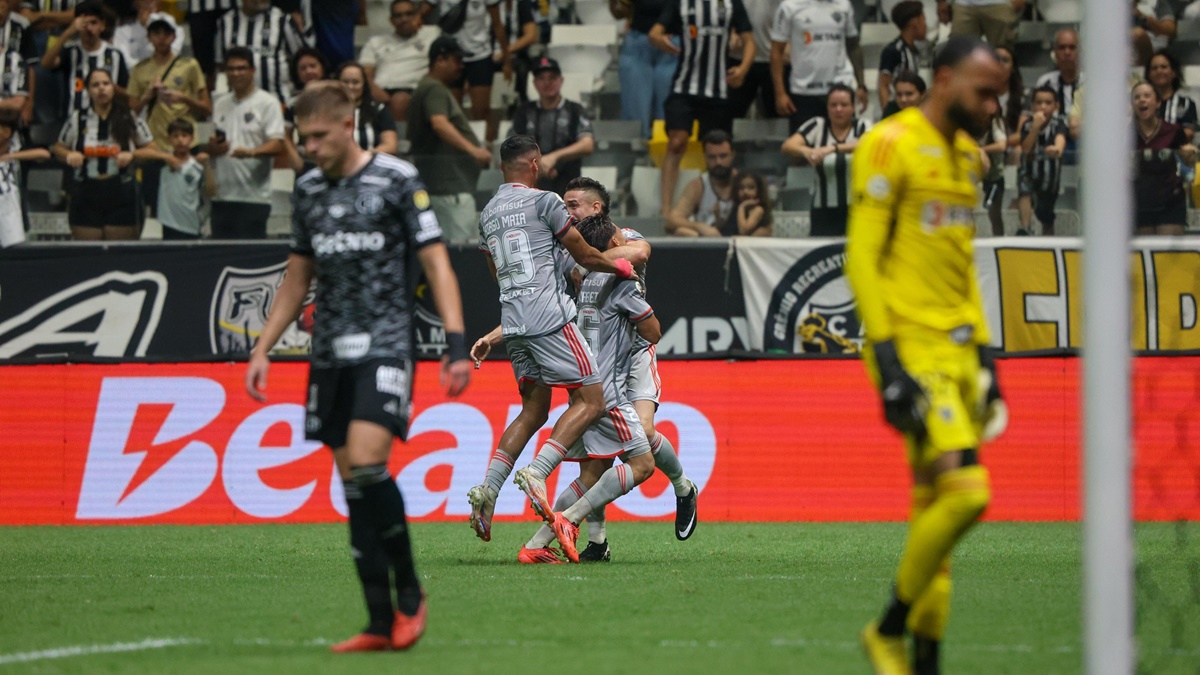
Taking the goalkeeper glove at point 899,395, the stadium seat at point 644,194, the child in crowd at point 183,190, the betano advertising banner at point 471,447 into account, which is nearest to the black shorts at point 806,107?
the stadium seat at point 644,194

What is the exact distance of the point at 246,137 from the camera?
54.6 ft

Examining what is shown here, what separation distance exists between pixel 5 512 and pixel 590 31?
352 inches

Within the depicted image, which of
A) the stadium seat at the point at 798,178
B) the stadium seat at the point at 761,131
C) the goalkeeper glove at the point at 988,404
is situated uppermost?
the stadium seat at the point at 761,131

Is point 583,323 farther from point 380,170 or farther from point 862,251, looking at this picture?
point 862,251

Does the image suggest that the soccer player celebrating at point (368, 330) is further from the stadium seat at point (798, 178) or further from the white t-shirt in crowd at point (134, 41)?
the white t-shirt in crowd at point (134, 41)

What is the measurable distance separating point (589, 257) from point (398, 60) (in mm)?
8914

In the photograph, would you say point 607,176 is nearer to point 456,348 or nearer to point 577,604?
point 577,604

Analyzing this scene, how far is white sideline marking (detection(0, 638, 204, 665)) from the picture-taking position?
20.3 feet

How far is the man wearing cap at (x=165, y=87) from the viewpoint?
17.0 m

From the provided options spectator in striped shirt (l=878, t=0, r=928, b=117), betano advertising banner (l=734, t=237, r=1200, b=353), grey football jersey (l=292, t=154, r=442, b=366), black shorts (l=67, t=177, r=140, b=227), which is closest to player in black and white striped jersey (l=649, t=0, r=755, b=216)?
spectator in striped shirt (l=878, t=0, r=928, b=117)

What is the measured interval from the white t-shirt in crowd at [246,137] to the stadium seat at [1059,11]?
8.99 meters

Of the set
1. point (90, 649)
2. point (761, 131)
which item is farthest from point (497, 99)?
point (90, 649)

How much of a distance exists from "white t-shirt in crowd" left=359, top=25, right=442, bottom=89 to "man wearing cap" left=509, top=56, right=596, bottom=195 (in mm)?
1895

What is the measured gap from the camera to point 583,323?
10.8 meters
